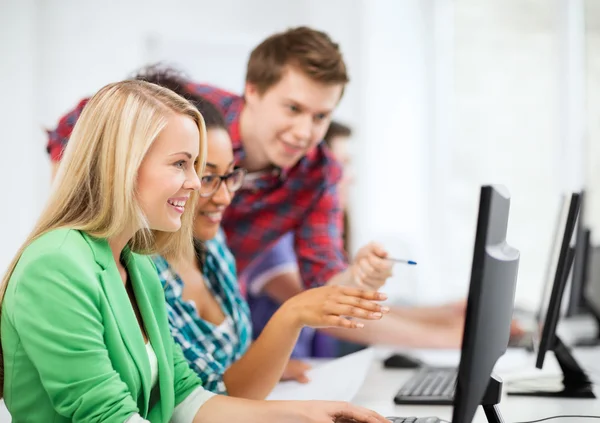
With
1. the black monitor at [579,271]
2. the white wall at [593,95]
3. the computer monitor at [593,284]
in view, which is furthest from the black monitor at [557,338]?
the white wall at [593,95]

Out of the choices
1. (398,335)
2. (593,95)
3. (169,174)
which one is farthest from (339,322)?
A: (593,95)

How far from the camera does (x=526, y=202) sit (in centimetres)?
461

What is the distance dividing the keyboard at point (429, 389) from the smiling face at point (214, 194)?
1.82 ft

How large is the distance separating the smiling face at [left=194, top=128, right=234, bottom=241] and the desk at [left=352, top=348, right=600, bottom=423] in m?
0.51

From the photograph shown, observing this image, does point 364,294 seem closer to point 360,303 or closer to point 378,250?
point 360,303

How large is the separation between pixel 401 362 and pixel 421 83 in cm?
305

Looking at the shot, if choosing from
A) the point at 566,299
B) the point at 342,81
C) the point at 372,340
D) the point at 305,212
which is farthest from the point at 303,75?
the point at 566,299

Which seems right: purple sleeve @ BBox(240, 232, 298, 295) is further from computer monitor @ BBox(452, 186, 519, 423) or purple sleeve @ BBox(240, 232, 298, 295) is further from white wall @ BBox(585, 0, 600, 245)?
white wall @ BBox(585, 0, 600, 245)

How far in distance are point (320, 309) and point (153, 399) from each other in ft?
1.11

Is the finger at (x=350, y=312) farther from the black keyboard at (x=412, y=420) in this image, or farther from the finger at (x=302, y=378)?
the finger at (x=302, y=378)

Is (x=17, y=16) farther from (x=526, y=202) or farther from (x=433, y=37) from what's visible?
(x=526, y=202)

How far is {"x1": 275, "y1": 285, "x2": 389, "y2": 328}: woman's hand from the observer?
4.11 ft

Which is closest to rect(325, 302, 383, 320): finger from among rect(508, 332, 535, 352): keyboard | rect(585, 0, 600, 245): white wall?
rect(508, 332, 535, 352): keyboard

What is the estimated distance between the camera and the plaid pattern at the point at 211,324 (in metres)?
1.49
